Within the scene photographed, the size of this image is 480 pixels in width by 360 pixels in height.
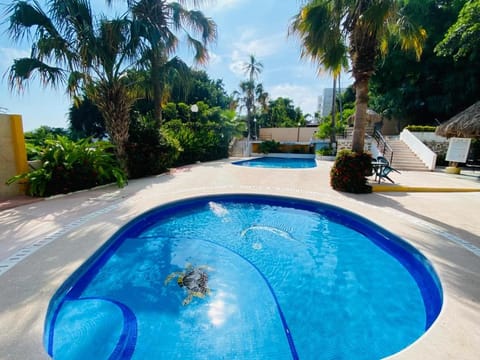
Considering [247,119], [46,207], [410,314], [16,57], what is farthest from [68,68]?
[247,119]

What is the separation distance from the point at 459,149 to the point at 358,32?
331 inches

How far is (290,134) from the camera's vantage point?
2688cm

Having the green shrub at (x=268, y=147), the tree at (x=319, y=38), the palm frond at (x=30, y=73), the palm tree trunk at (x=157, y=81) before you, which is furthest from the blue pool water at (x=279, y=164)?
the palm frond at (x=30, y=73)

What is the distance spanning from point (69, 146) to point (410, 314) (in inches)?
327

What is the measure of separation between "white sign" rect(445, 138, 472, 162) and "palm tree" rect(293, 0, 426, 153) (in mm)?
6246

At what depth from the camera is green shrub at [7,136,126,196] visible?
5852 millimetres

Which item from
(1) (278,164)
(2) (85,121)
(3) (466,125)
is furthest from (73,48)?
(2) (85,121)

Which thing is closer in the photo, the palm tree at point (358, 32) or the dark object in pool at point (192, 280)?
the dark object in pool at point (192, 280)

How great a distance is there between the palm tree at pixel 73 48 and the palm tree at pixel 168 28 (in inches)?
44.6

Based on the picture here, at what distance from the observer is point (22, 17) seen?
5.77 meters

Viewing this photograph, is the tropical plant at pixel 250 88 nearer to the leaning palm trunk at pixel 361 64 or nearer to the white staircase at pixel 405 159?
the white staircase at pixel 405 159

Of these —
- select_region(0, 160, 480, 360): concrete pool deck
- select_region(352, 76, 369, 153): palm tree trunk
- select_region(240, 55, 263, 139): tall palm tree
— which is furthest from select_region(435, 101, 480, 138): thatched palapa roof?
select_region(240, 55, 263, 139): tall palm tree

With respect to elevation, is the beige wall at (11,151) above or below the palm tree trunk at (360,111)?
below

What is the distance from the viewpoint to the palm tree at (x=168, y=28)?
8.37 meters
